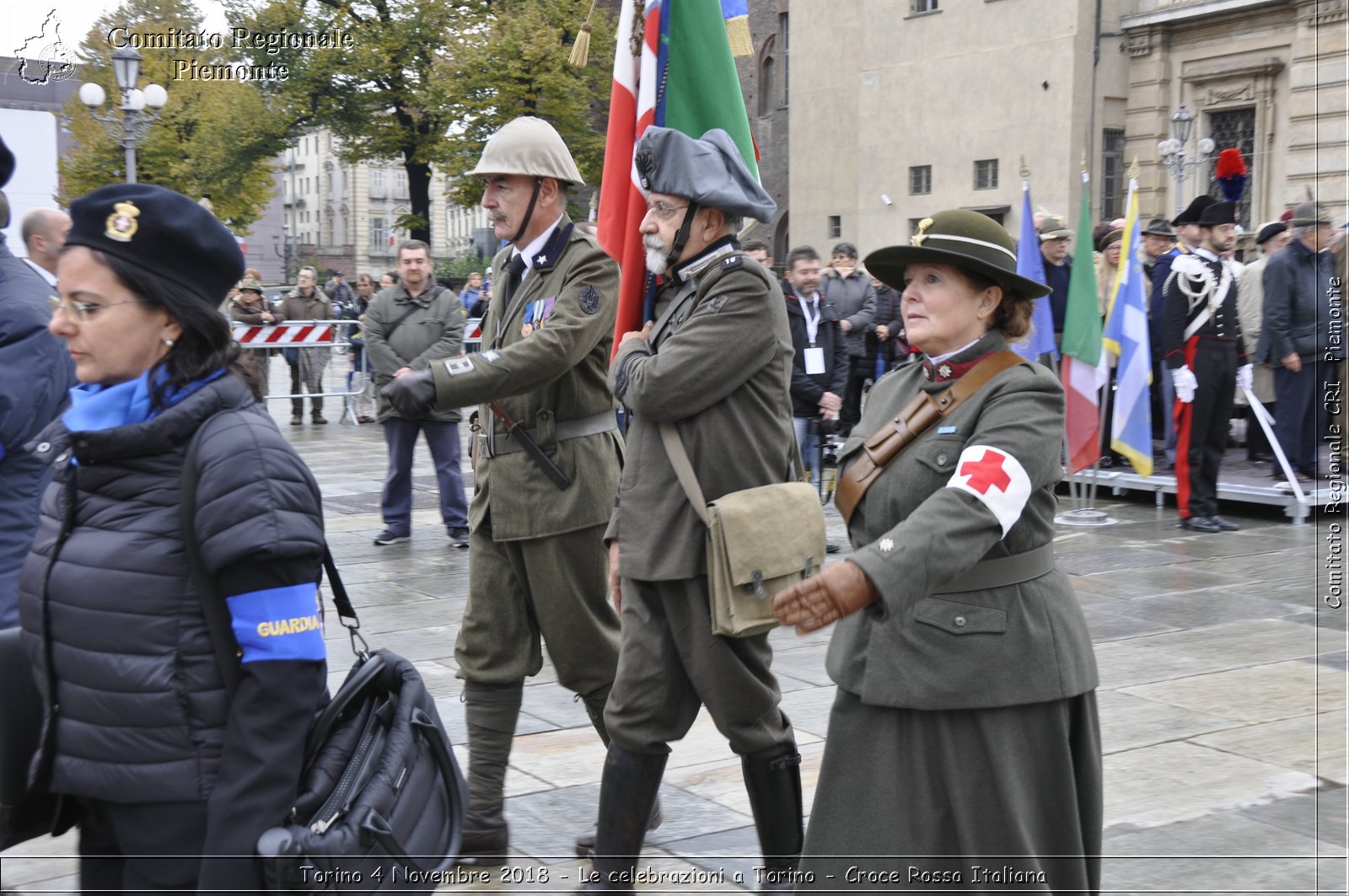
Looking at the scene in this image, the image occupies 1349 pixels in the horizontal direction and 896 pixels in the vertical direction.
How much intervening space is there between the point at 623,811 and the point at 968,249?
1.75 meters

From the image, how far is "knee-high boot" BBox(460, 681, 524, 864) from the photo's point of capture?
4.14m

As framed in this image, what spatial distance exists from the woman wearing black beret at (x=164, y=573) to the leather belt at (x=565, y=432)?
5.71 feet

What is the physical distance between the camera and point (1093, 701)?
10.2 ft

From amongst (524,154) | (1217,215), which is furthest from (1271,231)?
(524,154)

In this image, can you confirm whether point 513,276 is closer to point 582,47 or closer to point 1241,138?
point 582,47

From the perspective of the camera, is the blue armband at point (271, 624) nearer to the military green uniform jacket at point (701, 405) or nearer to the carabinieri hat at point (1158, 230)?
the military green uniform jacket at point (701, 405)

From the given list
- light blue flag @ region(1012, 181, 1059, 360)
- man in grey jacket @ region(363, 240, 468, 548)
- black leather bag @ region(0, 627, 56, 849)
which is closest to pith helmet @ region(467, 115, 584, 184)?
black leather bag @ region(0, 627, 56, 849)

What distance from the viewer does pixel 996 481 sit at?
285 cm

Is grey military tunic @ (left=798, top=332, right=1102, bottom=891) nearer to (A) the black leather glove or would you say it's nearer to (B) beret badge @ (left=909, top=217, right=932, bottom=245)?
(B) beret badge @ (left=909, top=217, right=932, bottom=245)

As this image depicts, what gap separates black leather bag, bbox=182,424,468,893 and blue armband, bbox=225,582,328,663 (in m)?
0.04

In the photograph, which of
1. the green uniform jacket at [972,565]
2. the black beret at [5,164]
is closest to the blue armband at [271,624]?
the green uniform jacket at [972,565]

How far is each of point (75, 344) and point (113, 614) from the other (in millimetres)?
498

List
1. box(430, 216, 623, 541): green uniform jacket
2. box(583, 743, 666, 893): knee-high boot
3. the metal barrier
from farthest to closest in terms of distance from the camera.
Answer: the metal barrier, box(430, 216, 623, 541): green uniform jacket, box(583, 743, 666, 893): knee-high boot

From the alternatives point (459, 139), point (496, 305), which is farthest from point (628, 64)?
point (459, 139)
